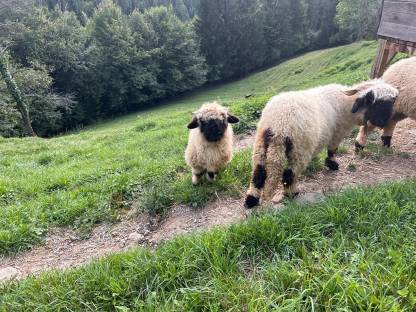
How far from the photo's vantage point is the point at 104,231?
222 inches

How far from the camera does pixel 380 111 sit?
625 cm

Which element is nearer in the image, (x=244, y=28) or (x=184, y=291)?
(x=184, y=291)

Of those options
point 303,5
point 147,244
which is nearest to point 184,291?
point 147,244

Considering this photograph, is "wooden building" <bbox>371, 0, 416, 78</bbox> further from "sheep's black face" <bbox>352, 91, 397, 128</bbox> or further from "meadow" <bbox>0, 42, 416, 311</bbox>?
"meadow" <bbox>0, 42, 416, 311</bbox>

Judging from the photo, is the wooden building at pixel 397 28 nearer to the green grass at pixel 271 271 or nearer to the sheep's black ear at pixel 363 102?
the sheep's black ear at pixel 363 102

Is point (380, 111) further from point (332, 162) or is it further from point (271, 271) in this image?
point (271, 271)

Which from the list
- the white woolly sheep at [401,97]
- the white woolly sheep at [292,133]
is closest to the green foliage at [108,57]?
the white woolly sheep at [292,133]

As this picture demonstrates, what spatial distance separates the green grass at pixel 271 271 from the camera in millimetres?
2908

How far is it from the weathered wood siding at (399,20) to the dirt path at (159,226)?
3.53 meters

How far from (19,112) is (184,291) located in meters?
24.8

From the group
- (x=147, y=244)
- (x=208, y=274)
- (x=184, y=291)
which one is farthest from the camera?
(x=147, y=244)

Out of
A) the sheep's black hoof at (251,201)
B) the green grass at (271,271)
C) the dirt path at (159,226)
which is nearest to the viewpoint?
the green grass at (271,271)

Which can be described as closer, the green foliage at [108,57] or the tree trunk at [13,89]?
the tree trunk at [13,89]

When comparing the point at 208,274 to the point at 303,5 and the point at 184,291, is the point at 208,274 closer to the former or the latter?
the point at 184,291
